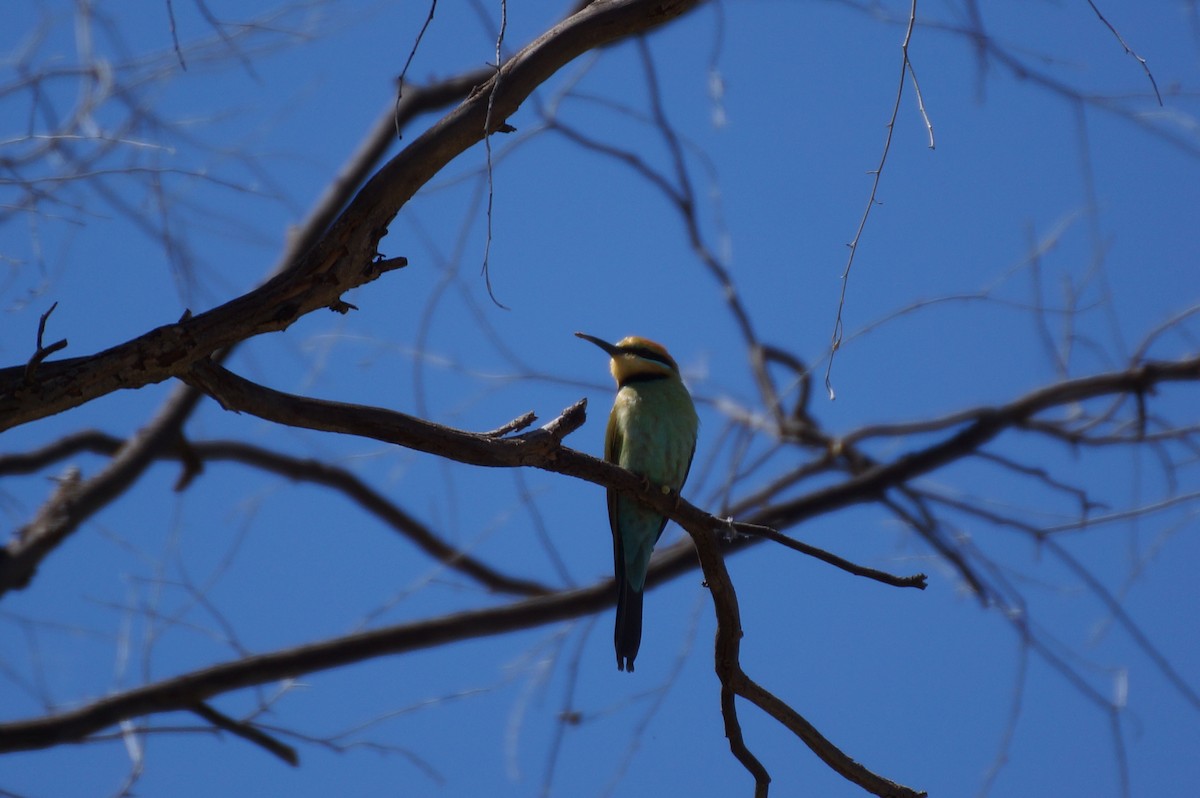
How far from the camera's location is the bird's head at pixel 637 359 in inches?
164

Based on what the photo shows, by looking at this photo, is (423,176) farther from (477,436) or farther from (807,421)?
(807,421)

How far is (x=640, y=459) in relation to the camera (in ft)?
12.1

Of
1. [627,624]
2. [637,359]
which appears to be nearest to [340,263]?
[627,624]

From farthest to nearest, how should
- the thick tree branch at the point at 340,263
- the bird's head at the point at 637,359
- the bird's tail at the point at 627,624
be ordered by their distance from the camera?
1. the bird's head at the point at 637,359
2. the bird's tail at the point at 627,624
3. the thick tree branch at the point at 340,263

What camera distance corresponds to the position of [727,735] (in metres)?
2.40

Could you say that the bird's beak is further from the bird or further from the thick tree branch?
the thick tree branch

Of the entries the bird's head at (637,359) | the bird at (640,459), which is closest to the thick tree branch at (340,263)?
the bird at (640,459)

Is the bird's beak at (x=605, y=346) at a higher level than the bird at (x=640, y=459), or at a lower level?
higher

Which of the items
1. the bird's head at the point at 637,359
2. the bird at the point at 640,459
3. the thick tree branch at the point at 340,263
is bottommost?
the thick tree branch at the point at 340,263

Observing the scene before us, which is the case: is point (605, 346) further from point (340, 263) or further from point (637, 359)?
point (340, 263)

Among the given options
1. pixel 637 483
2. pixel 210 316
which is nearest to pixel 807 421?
pixel 637 483

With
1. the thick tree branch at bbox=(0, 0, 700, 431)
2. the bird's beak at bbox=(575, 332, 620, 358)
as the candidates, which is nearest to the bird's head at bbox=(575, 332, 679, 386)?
the bird's beak at bbox=(575, 332, 620, 358)

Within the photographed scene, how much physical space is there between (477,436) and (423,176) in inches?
19.5

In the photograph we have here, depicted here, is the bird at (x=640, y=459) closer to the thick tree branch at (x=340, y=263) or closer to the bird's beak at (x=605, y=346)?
the bird's beak at (x=605, y=346)
